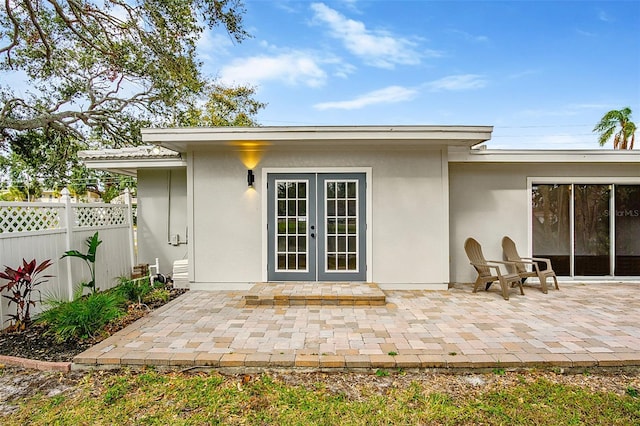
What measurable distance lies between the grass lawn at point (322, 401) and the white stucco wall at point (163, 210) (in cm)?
431

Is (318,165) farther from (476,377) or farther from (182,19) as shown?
(182,19)

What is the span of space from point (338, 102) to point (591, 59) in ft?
34.8

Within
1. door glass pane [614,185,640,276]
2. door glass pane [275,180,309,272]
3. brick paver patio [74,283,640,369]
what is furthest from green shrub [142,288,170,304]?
door glass pane [614,185,640,276]

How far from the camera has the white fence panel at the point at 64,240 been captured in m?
4.43

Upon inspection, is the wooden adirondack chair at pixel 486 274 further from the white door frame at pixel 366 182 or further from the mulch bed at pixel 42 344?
the mulch bed at pixel 42 344

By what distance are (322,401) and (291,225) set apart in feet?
12.3

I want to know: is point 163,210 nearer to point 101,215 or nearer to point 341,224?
point 101,215

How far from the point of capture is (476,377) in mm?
3119

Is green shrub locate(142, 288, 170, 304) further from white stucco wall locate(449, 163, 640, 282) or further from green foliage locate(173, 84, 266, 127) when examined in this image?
green foliage locate(173, 84, 266, 127)

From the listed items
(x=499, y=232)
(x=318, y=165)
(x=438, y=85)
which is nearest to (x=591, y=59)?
(x=438, y=85)

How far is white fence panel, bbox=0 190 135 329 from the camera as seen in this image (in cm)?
443

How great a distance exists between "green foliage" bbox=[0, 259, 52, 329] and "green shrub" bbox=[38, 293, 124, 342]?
197 mm

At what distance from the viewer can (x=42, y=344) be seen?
378 centimetres

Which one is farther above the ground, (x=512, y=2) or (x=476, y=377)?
(x=512, y=2)
